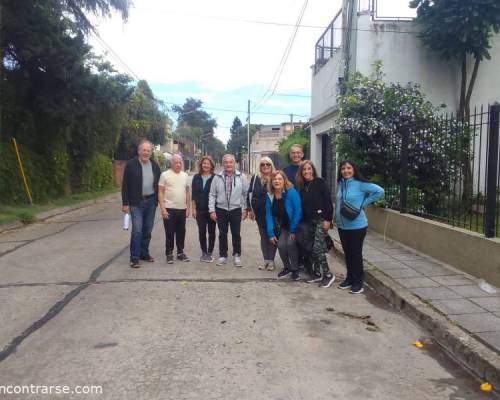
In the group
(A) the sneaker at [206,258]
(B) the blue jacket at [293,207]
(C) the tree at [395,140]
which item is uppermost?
(C) the tree at [395,140]

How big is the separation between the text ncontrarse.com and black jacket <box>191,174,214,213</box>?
13.5 feet

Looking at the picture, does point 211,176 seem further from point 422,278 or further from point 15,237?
point 15,237

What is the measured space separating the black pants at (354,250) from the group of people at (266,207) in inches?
0.5

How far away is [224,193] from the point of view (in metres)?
7.12

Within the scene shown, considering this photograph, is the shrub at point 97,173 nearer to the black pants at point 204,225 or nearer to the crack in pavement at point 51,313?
the crack in pavement at point 51,313

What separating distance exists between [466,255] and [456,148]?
101 inches

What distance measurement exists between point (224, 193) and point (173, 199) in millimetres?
785

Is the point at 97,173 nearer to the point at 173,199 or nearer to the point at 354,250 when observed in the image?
the point at 173,199

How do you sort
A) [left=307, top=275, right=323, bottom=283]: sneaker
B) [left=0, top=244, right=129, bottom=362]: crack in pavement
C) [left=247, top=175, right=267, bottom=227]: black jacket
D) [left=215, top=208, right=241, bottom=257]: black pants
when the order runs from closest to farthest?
[left=0, top=244, right=129, bottom=362]: crack in pavement < [left=307, top=275, right=323, bottom=283]: sneaker < [left=247, top=175, right=267, bottom=227]: black jacket < [left=215, top=208, right=241, bottom=257]: black pants

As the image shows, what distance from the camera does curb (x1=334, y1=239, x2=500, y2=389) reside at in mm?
3742

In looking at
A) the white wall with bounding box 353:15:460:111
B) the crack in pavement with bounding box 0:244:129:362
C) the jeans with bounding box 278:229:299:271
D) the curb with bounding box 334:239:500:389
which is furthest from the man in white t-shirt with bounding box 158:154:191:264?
the white wall with bounding box 353:15:460:111

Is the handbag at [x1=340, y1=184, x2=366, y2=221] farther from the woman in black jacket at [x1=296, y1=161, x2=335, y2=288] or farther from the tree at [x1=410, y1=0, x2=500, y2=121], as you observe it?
the tree at [x1=410, y1=0, x2=500, y2=121]

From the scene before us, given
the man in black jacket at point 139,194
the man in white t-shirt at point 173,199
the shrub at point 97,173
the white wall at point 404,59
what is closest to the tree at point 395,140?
the white wall at point 404,59

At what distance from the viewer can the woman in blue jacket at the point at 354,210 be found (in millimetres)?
5789
